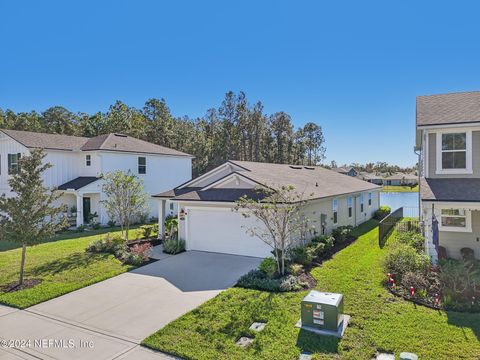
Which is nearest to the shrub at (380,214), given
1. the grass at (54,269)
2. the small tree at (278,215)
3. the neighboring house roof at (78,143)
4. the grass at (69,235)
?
the small tree at (278,215)

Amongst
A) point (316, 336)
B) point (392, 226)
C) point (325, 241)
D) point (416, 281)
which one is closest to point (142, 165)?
point (325, 241)

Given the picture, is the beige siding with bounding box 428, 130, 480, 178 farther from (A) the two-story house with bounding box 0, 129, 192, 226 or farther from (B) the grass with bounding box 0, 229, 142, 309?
(A) the two-story house with bounding box 0, 129, 192, 226

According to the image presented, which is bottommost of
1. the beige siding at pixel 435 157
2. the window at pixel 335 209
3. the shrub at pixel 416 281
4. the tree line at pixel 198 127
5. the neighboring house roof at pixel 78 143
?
the shrub at pixel 416 281

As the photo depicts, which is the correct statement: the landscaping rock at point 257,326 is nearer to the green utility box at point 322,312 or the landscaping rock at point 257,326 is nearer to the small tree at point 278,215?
the green utility box at point 322,312

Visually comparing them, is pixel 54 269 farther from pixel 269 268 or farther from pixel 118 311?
pixel 269 268


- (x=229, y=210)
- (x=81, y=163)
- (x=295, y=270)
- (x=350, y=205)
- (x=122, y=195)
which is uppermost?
(x=81, y=163)

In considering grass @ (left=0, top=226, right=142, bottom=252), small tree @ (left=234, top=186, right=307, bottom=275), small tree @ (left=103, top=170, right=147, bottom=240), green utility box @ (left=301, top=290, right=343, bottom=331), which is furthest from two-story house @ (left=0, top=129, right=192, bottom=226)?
green utility box @ (left=301, top=290, right=343, bottom=331)

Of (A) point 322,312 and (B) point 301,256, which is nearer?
(A) point 322,312
